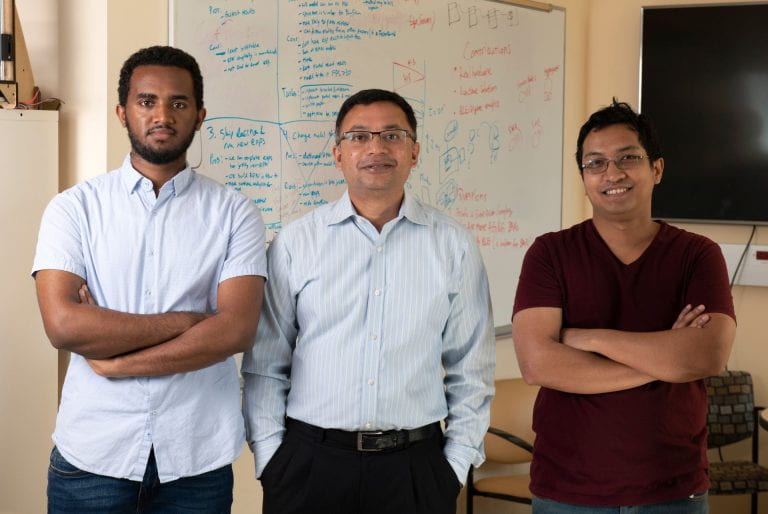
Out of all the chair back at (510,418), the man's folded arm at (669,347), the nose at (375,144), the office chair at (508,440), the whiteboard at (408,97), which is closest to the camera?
the man's folded arm at (669,347)

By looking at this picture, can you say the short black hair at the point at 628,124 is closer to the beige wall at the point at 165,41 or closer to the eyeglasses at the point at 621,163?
the eyeglasses at the point at 621,163

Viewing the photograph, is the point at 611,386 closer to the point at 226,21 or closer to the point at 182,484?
the point at 182,484

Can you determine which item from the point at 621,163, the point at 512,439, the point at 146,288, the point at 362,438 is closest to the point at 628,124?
the point at 621,163

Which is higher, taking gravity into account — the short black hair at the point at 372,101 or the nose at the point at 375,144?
the short black hair at the point at 372,101

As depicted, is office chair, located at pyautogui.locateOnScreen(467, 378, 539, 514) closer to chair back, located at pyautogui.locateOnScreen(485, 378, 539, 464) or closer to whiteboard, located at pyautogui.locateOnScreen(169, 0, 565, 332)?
chair back, located at pyautogui.locateOnScreen(485, 378, 539, 464)

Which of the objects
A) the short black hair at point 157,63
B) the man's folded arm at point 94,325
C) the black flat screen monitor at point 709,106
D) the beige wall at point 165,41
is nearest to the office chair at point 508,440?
the beige wall at point 165,41

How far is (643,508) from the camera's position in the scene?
6.77ft

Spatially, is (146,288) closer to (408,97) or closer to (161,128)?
(161,128)

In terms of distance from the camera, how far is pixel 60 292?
2041mm

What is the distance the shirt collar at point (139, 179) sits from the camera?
215 cm

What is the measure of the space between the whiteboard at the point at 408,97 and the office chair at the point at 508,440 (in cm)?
45

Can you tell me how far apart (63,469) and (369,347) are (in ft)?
2.47

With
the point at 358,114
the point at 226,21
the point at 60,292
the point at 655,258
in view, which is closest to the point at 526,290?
the point at 655,258

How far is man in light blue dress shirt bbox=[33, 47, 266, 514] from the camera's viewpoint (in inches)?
79.9
